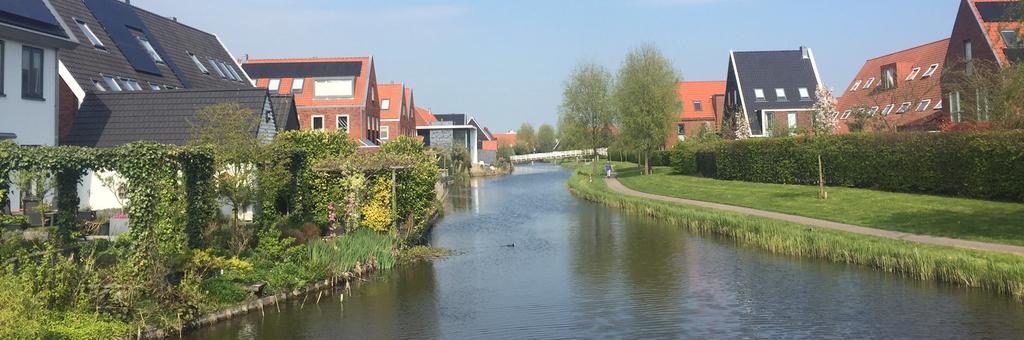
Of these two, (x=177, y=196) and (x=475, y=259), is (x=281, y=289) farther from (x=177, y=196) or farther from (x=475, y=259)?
(x=475, y=259)

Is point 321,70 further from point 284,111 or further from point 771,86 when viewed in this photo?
point 771,86

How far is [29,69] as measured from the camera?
20.3 metres

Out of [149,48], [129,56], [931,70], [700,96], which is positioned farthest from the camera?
[700,96]

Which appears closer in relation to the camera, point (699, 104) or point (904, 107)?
point (904, 107)

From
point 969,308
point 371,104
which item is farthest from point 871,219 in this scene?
point 371,104

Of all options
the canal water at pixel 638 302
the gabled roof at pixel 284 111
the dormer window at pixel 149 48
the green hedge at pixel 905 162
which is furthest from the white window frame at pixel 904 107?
the dormer window at pixel 149 48

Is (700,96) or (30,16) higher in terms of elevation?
(700,96)

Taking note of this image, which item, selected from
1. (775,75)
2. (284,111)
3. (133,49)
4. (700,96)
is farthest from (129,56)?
(700,96)

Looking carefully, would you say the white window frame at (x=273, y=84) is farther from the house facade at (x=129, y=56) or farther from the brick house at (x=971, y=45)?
the brick house at (x=971, y=45)

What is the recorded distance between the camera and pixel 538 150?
161000mm

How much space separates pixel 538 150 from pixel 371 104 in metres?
108

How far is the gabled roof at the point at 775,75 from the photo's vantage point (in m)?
61.2

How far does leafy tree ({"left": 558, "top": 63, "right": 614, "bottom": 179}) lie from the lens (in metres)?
61.0

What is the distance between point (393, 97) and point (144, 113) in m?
43.0
